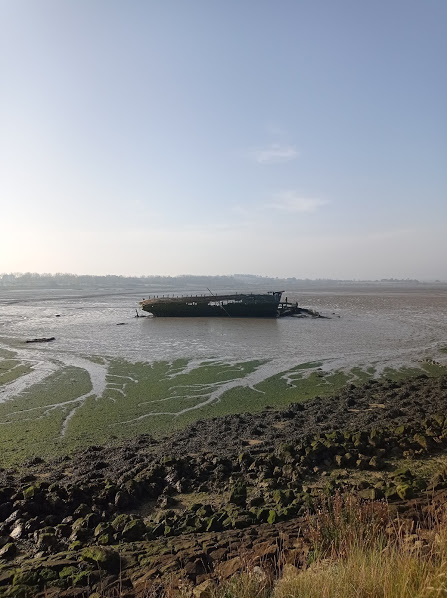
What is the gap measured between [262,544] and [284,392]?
9815mm

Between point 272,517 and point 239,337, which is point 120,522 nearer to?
point 272,517

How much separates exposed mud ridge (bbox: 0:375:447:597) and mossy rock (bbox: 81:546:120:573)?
0.01 m

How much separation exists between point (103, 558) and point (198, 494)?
260 cm

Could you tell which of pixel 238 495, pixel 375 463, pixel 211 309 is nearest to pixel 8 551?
pixel 238 495

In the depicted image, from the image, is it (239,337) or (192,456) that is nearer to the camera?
(192,456)

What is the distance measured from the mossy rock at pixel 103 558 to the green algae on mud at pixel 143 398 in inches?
198

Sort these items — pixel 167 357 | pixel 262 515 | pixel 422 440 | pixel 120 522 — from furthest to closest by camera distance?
pixel 167 357 → pixel 422 440 → pixel 120 522 → pixel 262 515

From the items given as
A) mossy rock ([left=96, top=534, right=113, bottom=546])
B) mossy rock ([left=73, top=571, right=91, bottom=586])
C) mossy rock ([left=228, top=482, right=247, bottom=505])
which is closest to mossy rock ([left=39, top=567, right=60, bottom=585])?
mossy rock ([left=73, top=571, right=91, bottom=586])

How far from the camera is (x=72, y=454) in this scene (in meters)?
9.40

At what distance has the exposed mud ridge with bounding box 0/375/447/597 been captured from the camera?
4723 millimetres

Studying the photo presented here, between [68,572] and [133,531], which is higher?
[68,572]

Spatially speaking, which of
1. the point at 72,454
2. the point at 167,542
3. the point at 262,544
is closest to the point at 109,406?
the point at 72,454

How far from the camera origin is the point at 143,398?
13.9m

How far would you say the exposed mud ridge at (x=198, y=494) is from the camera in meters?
4.72
